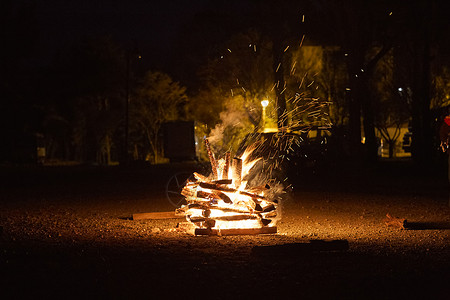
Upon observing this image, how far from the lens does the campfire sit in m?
9.89

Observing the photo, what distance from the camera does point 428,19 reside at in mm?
25328

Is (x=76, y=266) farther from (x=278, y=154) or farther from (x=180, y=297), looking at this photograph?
(x=278, y=154)

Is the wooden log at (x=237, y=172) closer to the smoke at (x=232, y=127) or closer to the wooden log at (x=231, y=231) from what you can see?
the wooden log at (x=231, y=231)

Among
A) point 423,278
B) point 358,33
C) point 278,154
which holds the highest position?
point 358,33

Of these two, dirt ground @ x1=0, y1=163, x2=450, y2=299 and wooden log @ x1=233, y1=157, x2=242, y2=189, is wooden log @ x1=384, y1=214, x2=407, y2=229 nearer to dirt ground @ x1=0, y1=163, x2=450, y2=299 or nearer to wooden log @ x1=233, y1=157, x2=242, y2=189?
dirt ground @ x1=0, y1=163, x2=450, y2=299

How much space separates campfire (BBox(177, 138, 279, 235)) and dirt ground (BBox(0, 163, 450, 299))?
0.25 meters

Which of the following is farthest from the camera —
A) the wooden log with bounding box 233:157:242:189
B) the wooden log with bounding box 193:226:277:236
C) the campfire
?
the wooden log with bounding box 233:157:242:189

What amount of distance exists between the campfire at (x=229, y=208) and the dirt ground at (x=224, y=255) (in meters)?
0.25

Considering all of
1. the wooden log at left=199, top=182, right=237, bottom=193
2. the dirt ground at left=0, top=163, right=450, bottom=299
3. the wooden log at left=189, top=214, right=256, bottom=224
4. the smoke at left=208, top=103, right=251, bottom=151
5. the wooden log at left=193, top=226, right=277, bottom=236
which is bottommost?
the dirt ground at left=0, top=163, right=450, bottom=299

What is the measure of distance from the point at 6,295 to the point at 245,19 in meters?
29.2

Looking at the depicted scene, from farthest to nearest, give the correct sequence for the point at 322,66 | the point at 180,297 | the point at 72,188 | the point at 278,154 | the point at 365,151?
1. the point at 322,66
2. the point at 365,151
3. the point at 278,154
4. the point at 72,188
5. the point at 180,297

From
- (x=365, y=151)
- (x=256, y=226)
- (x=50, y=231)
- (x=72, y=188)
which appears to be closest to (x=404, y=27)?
(x=365, y=151)

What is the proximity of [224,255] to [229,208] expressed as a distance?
6.89 ft

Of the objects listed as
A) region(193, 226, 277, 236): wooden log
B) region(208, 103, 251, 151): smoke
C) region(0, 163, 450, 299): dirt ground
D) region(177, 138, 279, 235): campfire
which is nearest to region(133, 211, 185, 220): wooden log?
region(0, 163, 450, 299): dirt ground
